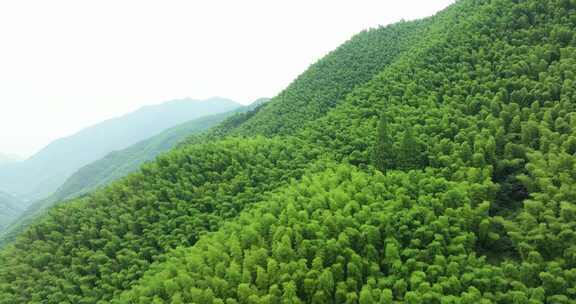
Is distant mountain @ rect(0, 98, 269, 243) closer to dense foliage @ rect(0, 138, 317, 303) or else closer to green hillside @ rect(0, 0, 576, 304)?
dense foliage @ rect(0, 138, 317, 303)

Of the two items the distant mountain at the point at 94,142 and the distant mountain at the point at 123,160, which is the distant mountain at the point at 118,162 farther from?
the distant mountain at the point at 94,142

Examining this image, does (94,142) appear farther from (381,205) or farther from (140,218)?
(381,205)

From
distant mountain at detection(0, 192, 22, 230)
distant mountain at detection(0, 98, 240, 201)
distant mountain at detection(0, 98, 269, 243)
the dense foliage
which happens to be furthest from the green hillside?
distant mountain at detection(0, 98, 240, 201)

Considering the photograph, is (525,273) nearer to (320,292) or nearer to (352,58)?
(320,292)

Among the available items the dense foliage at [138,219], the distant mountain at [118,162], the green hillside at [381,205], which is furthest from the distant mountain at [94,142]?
the green hillside at [381,205]

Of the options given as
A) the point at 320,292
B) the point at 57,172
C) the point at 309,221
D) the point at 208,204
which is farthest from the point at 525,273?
the point at 57,172

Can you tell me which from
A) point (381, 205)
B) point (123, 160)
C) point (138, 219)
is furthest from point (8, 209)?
point (381, 205)
